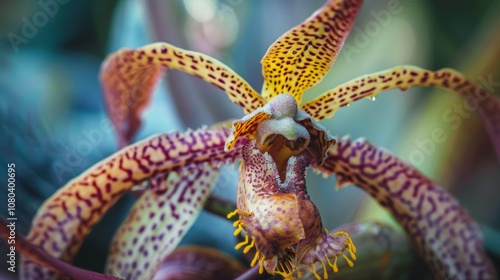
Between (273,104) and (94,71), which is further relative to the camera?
(94,71)

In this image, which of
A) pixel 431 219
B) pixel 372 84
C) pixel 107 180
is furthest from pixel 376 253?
pixel 107 180

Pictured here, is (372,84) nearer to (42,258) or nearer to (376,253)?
(376,253)

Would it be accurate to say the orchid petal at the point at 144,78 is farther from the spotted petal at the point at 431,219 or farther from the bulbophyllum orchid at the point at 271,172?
the spotted petal at the point at 431,219

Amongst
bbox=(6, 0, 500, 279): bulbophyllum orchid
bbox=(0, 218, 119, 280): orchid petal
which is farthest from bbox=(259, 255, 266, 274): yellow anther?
bbox=(0, 218, 119, 280): orchid petal

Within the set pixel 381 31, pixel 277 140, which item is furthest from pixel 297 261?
pixel 381 31

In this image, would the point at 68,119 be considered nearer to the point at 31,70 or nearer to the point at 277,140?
the point at 31,70

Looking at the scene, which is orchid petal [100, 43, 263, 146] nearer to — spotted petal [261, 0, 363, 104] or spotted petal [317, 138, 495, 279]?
spotted petal [261, 0, 363, 104]

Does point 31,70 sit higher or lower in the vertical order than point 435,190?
higher

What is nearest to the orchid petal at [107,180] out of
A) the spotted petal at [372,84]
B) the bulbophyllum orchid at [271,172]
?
the bulbophyllum orchid at [271,172]
